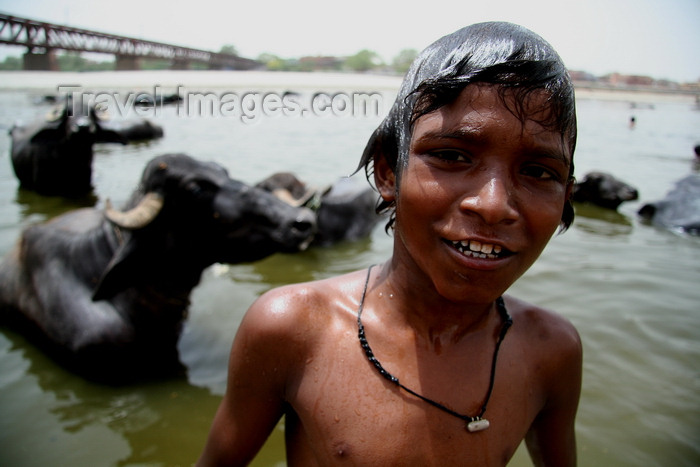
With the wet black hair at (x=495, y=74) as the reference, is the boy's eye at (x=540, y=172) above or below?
below

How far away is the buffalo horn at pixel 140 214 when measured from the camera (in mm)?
3100

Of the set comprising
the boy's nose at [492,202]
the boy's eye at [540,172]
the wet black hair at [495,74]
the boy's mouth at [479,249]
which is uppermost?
the wet black hair at [495,74]

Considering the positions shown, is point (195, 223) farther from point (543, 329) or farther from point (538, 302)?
point (538, 302)

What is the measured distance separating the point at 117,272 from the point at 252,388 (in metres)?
1.99

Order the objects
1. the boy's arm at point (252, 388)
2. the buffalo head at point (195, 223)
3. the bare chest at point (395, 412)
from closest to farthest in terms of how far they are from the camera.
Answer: the bare chest at point (395, 412) < the boy's arm at point (252, 388) < the buffalo head at point (195, 223)

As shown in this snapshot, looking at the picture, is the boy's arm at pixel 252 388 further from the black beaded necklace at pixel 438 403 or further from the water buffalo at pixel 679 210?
the water buffalo at pixel 679 210

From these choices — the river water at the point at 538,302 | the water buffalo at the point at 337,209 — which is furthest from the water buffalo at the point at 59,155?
the water buffalo at the point at 337,209

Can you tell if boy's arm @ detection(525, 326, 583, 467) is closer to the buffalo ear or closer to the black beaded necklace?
the black beaded necklace

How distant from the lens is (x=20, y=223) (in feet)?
21.2

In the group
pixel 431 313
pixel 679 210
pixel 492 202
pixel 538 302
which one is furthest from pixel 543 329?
pixel 679 210

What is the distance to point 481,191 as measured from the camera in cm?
123

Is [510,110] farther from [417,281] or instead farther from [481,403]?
[481,403]

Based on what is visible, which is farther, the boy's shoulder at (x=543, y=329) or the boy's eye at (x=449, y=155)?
the boy's shoulder at (x=543, y=329)

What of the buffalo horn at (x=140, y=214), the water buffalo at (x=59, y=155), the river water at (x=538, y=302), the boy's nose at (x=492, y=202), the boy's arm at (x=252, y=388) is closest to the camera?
the boy's nose at (x=492, y=202)
